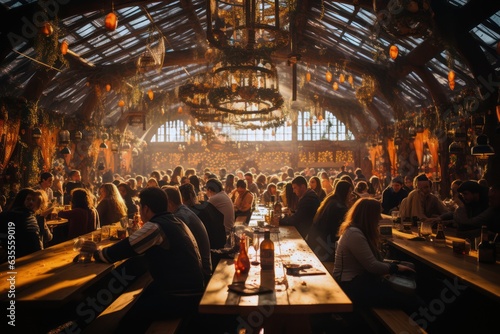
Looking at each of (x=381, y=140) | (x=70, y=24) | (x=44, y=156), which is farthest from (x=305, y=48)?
(x=44, y=156)

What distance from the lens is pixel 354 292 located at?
3.13 m

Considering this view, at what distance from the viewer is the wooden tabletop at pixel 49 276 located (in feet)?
8.04

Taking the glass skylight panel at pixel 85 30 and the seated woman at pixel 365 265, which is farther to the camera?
the glass skylight panel at pixel 85 30

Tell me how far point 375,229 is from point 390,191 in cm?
457

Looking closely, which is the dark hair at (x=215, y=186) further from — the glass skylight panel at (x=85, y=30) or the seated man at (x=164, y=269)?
the glass skylight panel at (x=85, y=30)

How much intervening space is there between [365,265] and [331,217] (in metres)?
1.47

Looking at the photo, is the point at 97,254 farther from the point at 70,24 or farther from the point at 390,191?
the point at 70,24

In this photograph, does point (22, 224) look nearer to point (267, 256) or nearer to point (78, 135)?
point (267, 256)

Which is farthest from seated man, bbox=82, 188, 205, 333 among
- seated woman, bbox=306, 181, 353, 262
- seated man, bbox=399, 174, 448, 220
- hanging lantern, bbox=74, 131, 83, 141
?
hanging lantern, bbox=74, 131, 83, 141

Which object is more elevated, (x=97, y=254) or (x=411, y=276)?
(x=97, y=254)

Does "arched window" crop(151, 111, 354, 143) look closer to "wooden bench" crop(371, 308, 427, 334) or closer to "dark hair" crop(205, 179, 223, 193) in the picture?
"dark hair" crop(205, 179, 223, 193)

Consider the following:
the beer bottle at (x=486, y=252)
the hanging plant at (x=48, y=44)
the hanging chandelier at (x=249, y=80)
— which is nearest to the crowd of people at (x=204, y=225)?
the beer bottle at (x=486, y=252)

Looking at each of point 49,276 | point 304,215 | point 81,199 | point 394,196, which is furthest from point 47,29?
point 394,196

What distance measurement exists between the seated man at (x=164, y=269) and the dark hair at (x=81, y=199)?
246cm
